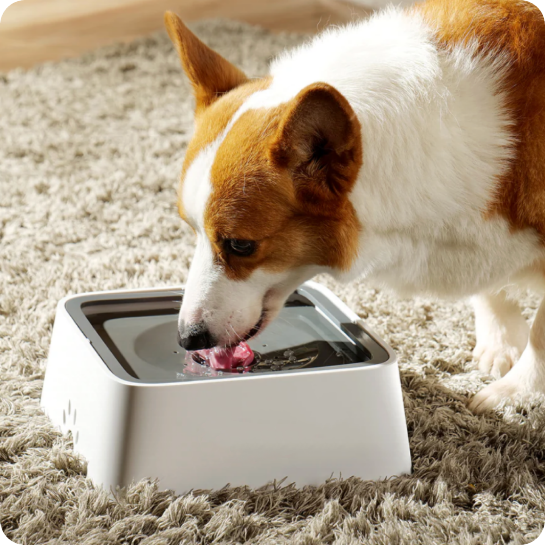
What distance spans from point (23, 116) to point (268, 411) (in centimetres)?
210

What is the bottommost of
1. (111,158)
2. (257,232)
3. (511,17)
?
(111,158)

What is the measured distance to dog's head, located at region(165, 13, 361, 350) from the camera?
1172mm

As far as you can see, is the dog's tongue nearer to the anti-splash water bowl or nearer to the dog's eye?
the anti-splash water bowl

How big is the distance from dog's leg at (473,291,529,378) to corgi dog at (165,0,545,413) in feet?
0.97

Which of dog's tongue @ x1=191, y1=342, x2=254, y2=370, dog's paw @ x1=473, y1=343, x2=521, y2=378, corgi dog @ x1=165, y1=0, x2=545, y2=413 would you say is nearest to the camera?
corgi dog @ x1=165, y1=0, x2=545, y2=413

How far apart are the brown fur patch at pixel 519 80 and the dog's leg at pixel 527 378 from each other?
0.26 metres

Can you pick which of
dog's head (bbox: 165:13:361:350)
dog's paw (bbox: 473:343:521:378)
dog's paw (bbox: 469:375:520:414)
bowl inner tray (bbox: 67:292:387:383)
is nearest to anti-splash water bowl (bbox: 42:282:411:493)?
bowl inner tray (bbox: 67:292:387:383)

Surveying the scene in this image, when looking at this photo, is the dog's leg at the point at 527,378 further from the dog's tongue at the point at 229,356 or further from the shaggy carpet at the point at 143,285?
the dog's tongue at the point at 229,356

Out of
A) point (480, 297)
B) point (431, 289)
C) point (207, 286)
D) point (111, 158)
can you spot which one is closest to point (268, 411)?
point (207, 286)

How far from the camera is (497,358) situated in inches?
65.2

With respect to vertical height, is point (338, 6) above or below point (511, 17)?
below

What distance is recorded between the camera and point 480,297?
171cm

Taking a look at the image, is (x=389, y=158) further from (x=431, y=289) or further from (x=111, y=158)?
(x=111, y=158)

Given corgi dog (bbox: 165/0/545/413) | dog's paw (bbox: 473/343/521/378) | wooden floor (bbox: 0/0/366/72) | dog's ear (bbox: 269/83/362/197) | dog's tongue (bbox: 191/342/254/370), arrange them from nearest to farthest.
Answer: dog's ear (bbox: 269/83/362/197) < corgi dog (bbox: 165/0/545/413) < dog's tongue (bbox: 191/342/254/370) < dog's paw (bbox: 473/343/521/378) < wooden floor (bbox: 0/0/366/72)
